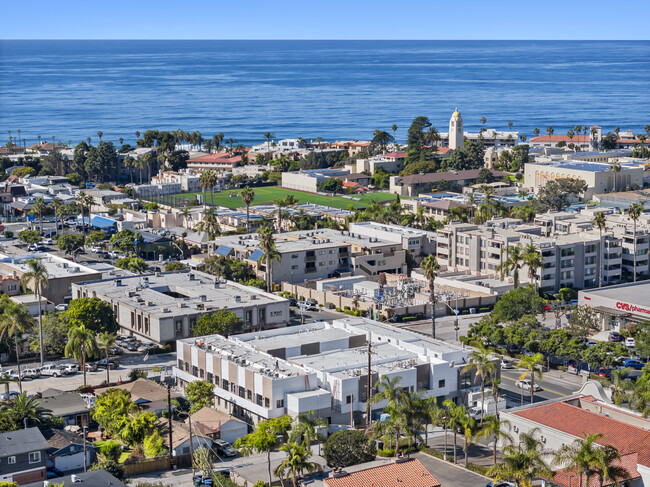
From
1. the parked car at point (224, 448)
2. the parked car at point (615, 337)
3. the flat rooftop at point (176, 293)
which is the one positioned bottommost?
the parked car at point (224, 448)

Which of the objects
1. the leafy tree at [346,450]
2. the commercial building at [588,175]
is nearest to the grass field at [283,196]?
the commercial building at [588,175]

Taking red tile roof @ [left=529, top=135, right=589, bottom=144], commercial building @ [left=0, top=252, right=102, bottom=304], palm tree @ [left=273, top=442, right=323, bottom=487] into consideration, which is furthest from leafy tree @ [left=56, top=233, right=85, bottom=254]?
red tile roof @ [left=529, top=135, right=589, bottom=144]

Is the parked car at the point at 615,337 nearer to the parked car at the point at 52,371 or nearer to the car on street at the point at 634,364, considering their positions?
the car on street at the point at 634,364

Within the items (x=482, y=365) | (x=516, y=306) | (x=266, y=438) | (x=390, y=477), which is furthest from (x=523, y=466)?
(x=516, y=306)

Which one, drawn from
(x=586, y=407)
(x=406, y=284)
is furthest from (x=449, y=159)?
(x=586, y=407)

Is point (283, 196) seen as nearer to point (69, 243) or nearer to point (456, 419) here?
point (69, 243)

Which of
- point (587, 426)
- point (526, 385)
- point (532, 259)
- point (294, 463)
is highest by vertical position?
point (532, 259)
